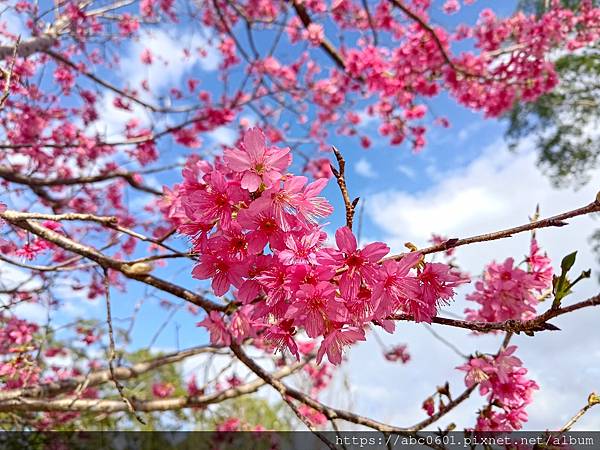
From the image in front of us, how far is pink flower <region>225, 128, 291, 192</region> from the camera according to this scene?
1.09 m

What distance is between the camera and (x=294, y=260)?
1068 mm

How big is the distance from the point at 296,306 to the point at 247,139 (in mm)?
406

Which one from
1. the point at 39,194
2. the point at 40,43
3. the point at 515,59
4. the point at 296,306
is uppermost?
the point at 515,59

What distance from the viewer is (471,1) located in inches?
254

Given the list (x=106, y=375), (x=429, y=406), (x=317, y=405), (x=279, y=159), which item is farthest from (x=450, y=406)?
(x=106, y=375)

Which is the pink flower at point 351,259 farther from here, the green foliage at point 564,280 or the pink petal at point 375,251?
the green foliage at point 564,280

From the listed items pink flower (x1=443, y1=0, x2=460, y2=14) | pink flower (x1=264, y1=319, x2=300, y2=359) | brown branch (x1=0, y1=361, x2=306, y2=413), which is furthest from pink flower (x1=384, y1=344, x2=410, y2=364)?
pink flower (x1=443, y1=0, x2=460, y2=14)

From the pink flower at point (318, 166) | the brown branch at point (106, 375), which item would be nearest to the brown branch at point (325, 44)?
the pink flower at point (318, 166)

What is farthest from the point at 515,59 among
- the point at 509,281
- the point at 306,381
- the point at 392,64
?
the point at 306,381

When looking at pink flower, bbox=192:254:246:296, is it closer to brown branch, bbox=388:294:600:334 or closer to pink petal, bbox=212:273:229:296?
pink petal, bbox=212:273:229:296

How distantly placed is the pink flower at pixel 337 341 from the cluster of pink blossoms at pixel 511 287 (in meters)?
1.03

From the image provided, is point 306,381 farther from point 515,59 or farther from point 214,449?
point 515,59

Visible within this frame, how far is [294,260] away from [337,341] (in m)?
0.24

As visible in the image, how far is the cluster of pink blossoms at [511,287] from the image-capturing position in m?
1.95
